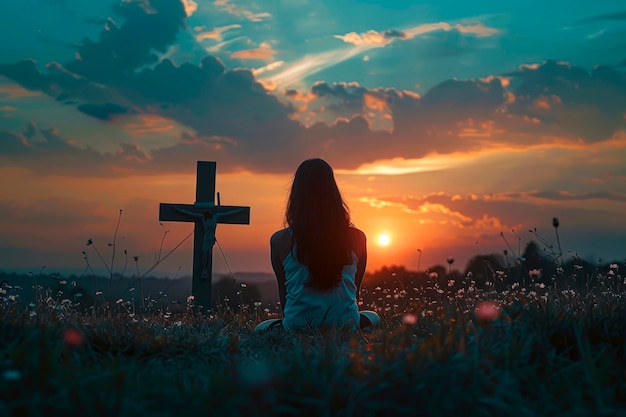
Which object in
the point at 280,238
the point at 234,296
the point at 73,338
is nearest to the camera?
the point at 73,338

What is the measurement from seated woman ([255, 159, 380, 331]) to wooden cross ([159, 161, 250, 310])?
16.2 feet

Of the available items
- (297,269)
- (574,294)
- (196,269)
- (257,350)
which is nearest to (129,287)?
(196,269)

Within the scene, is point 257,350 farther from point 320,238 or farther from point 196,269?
point 196,269

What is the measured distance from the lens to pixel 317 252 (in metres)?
7.31

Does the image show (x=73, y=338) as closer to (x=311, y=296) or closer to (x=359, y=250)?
(x=311, y=296)

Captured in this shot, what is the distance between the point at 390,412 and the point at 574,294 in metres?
4.63

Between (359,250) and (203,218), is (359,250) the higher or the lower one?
the lower one

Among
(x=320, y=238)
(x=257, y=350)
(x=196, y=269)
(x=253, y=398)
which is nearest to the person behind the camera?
(x=253, y=398)

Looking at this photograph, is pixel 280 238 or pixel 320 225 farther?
pixel 280 238

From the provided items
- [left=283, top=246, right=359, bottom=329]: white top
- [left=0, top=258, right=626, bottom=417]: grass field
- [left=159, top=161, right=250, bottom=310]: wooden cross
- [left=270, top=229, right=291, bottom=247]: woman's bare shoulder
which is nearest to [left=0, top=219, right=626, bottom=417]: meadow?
[left=0, top=258, right=626, bottom=417]: grass field

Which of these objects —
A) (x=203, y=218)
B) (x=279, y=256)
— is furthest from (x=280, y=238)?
(x=203, y=218)

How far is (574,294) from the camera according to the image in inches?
292

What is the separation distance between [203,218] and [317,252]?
5.77 meters

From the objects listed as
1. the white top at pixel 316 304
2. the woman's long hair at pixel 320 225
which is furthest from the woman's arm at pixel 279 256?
the woman's long hair at pixel 320 225
